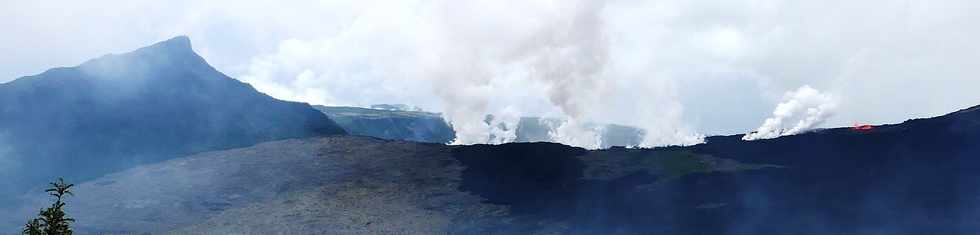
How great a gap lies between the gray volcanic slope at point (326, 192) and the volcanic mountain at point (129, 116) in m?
8.47

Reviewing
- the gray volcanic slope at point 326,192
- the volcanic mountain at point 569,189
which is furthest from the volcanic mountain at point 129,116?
the volcanic mountain at point 569,189

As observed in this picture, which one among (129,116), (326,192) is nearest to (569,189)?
(326,192)

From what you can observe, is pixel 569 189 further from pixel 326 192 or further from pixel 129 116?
pixel 129 116

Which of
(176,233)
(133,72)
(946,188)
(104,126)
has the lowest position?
(176,233)

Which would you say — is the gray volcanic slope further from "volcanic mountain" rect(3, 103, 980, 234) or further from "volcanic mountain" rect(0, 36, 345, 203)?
"volcanic mountain" rect(0, 36, 345, 203)

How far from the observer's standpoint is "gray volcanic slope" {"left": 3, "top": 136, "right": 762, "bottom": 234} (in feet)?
229

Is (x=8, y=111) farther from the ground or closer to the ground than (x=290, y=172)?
farther from the ground

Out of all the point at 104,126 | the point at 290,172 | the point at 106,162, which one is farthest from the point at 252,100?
the point at 290,172

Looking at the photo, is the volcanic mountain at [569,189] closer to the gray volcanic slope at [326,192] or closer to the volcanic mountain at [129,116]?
the gray volcanic slope at [326,192]

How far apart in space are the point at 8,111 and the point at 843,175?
110 m

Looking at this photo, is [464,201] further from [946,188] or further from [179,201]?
[946,188]

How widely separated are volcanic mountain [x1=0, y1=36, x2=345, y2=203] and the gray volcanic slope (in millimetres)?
8469

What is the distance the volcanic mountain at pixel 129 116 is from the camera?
9725 cm

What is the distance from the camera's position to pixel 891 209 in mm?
65375
